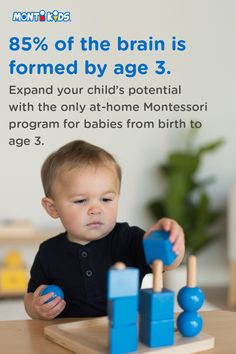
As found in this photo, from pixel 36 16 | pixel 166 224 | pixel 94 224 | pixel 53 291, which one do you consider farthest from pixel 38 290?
pixel 36 16

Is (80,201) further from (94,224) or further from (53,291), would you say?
(53,291)

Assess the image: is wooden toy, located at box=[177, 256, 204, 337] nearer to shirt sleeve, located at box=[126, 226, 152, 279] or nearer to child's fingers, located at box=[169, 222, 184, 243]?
child's fingers, located at box=[169, 222, 184, 243]

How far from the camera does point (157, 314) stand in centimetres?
92

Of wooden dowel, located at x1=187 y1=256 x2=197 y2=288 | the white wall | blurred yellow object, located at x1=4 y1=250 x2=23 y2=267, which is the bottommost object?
blurred yellow object, located at x1=4 y1=250 x2=23 y2=267

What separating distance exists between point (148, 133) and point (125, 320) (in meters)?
3.31

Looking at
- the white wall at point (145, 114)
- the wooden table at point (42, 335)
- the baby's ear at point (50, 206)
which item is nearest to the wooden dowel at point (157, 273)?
the wooden table at point (42, 335)

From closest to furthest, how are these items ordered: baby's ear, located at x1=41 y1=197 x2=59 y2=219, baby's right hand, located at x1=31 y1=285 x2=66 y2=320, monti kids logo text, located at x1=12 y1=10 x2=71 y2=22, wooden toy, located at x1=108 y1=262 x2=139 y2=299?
1. wooden toy, located at x1=108 y1=262 x2=139 y2=299
2. baby's right hand, located at x1=31 y1=285 x2=66 y2=320
3. baby's ear, located at x1=41 y1=197 x2=59 y2=219
4. monti kids logo text, located at x1=12 y1=10 x2=71 y2=22

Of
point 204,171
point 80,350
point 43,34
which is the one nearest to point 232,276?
point 204,171

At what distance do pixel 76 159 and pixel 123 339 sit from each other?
16.6 inches

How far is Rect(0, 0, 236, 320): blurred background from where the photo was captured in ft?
11.6

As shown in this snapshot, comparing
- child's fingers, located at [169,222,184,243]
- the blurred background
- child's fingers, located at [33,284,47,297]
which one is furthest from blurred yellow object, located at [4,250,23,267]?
child's fingers, located at [169,222,184,243]

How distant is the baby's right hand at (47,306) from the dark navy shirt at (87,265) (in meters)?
0.07

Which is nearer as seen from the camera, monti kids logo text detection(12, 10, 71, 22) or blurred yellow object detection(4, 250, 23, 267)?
monti kids logo text detection(12, 10, 71, 22)

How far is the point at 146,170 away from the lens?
4125 millimetres
